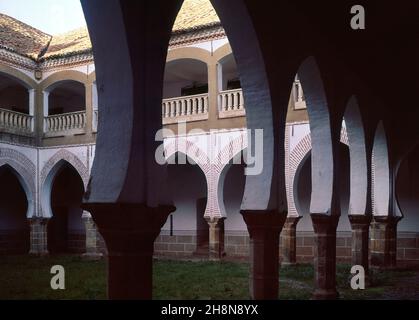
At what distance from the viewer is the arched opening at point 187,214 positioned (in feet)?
62.4

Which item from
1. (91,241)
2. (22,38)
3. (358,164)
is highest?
(22,38)

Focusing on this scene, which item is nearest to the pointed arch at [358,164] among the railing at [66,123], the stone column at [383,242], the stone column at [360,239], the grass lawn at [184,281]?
the stone column at [360,239]

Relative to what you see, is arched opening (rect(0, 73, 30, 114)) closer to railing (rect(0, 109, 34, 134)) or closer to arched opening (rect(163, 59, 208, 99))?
railing (rect(0, 109, 34, 134))

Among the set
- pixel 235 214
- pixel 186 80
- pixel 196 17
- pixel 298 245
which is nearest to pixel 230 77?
pixel 186 80

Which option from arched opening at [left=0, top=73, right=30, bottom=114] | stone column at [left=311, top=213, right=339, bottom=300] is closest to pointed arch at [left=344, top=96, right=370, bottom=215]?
stone column at [left=311, top=213, right=339, bottom=300]

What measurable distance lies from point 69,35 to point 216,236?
11330 mm

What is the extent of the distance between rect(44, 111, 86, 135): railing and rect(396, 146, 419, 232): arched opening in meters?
11.0

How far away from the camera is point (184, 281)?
11430 mm

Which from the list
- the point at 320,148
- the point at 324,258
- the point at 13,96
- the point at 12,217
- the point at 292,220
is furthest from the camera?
the point at 13,96

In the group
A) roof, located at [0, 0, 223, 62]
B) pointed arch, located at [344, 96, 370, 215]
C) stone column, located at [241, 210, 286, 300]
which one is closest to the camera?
stone column, located at [241, 210, 286, 300]

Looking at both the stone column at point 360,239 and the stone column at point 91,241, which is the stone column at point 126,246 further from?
the stone column at point 91,241

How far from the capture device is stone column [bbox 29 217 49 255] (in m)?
18.3

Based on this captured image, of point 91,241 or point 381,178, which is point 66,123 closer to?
point 91,241

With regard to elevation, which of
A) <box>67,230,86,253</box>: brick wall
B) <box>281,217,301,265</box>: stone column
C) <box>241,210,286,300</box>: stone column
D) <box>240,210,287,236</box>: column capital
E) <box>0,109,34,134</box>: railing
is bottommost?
<box>67,230,86,253</box>: brick wall
